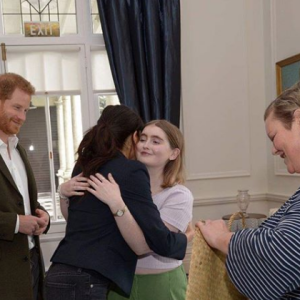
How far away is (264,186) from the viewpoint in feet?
14.8

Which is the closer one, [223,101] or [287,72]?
[287,72]

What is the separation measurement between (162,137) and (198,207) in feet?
8.45

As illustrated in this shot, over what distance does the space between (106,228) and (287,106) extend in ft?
2.40

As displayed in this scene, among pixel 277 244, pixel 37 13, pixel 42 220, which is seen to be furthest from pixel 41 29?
pixel 277 244

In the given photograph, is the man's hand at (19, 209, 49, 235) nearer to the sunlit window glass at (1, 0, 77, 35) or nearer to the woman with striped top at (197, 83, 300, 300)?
the woman with striped top at (197, 83, 300, 300)

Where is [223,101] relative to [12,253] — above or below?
above

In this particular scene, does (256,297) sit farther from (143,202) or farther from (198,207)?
(198,207)

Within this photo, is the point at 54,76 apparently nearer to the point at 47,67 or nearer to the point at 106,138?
the point at 47,67

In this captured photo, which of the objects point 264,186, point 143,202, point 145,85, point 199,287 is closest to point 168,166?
point 143,202

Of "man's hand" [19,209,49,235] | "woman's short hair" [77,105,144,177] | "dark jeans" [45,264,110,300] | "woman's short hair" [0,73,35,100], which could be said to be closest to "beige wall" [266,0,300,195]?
"man's hand" [19,209,49,235]

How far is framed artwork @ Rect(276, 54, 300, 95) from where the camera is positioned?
391 cm

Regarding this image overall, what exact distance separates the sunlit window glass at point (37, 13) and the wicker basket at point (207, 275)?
3.37 m

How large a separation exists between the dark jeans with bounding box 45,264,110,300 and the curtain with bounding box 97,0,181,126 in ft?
8.92

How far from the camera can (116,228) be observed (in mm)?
1485
